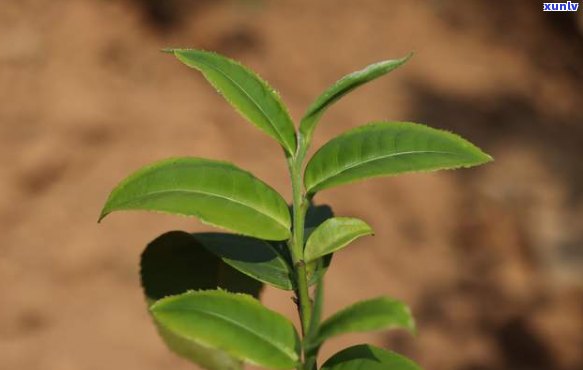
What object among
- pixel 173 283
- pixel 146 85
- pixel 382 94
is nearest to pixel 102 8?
pixel 146 85

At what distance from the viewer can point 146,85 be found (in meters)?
4.38

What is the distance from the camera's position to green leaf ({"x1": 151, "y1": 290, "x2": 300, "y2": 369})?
809 millimetres

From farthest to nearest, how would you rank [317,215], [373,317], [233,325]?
[317,215], [233,325], [373,317]

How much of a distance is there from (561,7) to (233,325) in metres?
4.41

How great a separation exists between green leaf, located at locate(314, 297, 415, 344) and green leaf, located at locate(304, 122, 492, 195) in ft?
0.55

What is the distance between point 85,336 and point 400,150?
2726 millimetres

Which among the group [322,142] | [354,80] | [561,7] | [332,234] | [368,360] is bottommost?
[368,360]

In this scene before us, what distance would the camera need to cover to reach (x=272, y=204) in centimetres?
91

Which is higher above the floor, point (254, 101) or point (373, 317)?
→ point (254, 101)

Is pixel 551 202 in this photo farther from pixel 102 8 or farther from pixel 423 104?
pixel 102 8

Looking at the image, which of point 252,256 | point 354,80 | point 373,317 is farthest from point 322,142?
point 373,317

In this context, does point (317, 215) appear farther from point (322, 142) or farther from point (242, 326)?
point (322, 142)

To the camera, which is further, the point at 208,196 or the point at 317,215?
the point at 317,215

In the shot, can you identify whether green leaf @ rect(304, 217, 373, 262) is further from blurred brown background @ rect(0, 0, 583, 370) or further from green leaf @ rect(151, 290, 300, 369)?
blurred brown background @ rect(0, 0, 583, 370)
